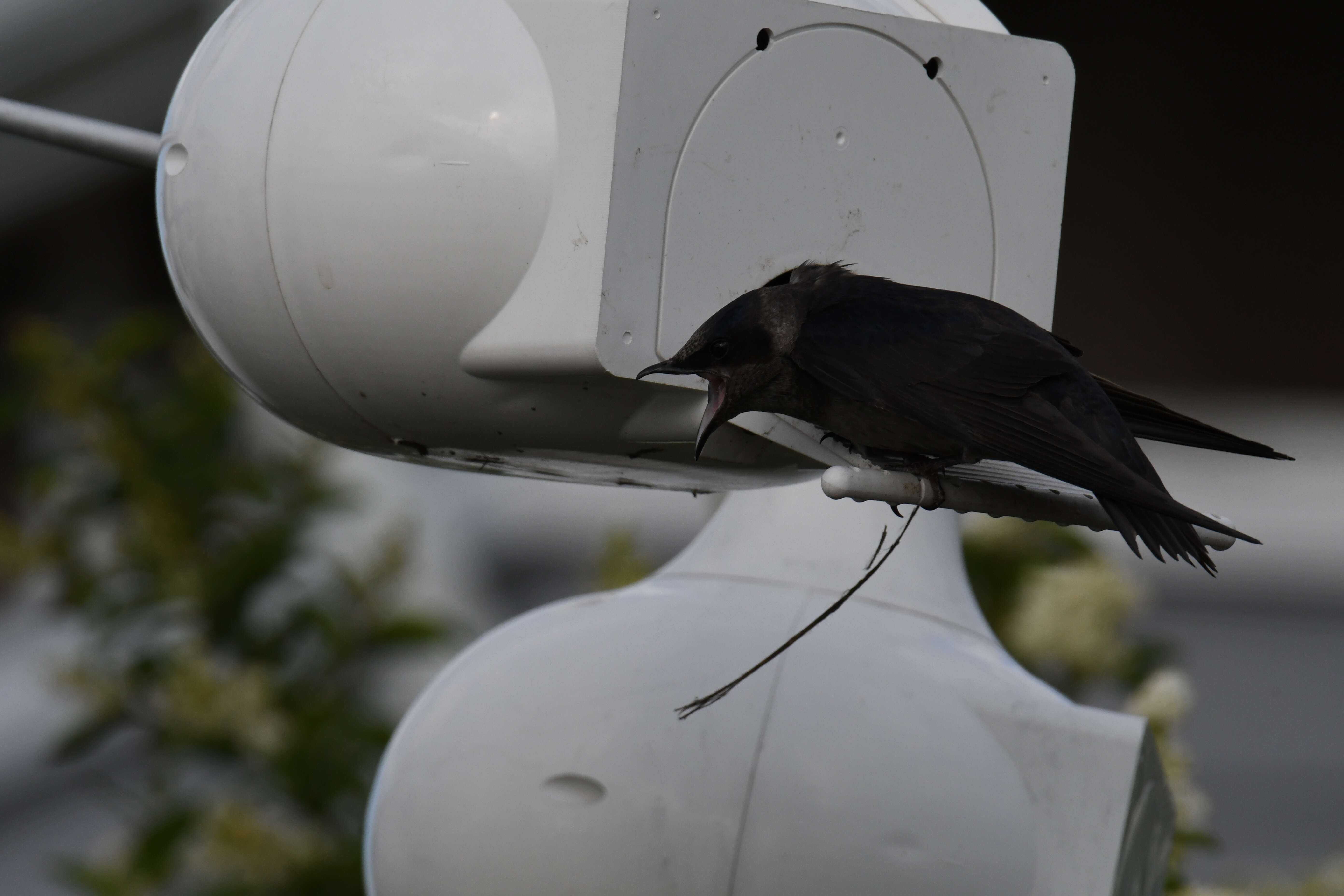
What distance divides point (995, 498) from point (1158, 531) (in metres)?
0.10

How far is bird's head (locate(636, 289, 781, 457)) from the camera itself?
0.69 m

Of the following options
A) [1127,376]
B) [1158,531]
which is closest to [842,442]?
[1158,531]

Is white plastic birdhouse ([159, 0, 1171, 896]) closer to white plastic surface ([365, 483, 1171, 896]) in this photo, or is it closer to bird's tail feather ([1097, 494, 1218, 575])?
white plastic surface ([365, 483, 1171, 896])

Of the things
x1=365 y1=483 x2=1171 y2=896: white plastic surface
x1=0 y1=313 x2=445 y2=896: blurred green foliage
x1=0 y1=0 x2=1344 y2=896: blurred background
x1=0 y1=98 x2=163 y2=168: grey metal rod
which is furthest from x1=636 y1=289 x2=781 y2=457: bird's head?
x1=0 y1=0 x2=1344 y2=896: blurred background

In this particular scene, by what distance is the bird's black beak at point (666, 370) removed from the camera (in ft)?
2.26

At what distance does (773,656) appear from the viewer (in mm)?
810

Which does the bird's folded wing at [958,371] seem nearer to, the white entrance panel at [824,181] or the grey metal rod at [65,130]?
the white entrance panel at [824,181]

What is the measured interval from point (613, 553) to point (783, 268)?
72cm

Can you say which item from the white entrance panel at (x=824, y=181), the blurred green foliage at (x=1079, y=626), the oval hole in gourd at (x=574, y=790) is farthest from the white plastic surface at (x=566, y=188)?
the blurred green foliage at (x=1079, y=626)

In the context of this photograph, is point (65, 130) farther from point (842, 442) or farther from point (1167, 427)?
point (1167, 427)

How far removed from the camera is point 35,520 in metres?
2.07

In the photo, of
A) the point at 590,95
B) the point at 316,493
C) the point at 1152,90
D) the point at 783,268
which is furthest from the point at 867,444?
the point at 1152,90

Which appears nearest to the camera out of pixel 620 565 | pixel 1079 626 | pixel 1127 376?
pixel 1079 626

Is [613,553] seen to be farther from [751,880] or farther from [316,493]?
[751,880]
